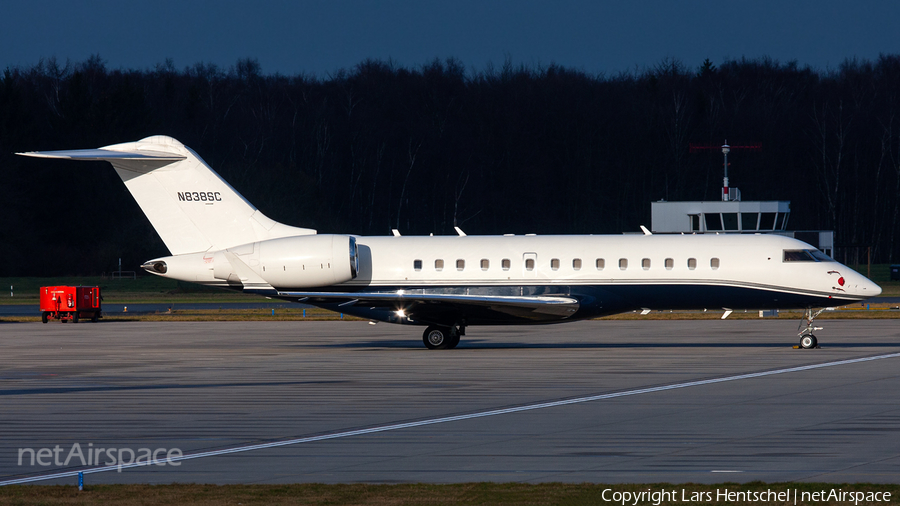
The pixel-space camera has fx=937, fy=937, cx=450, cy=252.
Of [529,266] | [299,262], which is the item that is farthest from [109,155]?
[529,266]

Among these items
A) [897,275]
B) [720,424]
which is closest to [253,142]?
[897,275]

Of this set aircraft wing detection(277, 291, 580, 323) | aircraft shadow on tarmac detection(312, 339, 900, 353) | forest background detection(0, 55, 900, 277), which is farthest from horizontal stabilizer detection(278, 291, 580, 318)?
forest background detection(0, 55, 900, 277)

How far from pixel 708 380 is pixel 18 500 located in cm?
1208

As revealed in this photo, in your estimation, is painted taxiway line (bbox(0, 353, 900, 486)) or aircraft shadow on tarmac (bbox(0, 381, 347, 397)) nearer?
painted taxiway line (bbox(0, 353, 900, 486))

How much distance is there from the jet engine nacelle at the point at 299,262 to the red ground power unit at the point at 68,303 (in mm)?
15447

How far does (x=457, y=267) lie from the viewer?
2433 centimetres

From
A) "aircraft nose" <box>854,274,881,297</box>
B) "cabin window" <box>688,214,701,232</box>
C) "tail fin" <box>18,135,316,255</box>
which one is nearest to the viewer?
"aircraft nose" <box>854,274,881,297</box>

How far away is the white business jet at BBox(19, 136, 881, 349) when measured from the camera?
23.3 m

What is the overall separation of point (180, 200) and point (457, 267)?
7.53 meters

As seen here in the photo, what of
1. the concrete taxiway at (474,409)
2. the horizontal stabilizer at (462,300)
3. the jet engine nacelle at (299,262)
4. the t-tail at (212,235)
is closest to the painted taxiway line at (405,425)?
the concrete taxiway at (474,409)

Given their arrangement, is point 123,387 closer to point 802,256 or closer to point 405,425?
point 405,425

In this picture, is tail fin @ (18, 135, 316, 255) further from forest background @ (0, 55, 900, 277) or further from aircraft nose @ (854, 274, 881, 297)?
forest background @ (0, 55, 900, 277)

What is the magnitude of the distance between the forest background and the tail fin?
5221cm

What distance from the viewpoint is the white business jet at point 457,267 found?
23312 millimetres
